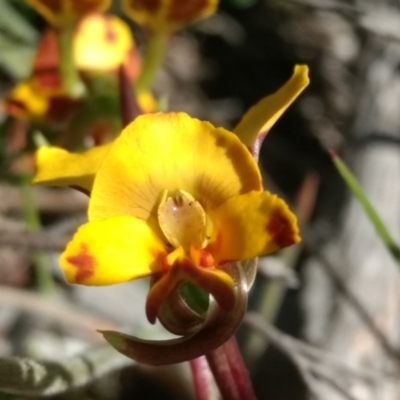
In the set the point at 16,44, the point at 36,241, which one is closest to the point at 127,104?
the point at 36,241

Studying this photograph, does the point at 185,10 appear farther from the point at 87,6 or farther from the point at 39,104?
the point at 39,104

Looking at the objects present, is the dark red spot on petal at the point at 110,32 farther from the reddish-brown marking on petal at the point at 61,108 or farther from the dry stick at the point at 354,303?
the dry stick at the point at 354,303

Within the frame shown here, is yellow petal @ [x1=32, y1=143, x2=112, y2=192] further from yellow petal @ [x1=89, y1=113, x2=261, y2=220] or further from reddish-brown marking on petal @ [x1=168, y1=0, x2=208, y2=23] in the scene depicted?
reddish-brown marking on petal @ [x1=168, y1=0, x2=208, y2=23]

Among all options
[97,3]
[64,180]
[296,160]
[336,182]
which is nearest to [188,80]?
[296,160]

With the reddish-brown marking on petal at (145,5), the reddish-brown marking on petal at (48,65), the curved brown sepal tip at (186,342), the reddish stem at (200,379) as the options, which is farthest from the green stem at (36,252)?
the curved brown sepal tip at (186,342)

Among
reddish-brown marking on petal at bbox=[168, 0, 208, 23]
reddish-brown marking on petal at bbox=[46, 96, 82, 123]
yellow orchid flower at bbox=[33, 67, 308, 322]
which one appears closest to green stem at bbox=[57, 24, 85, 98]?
reddish-brown marking on petal at bbox=[46, 96, 82, 123]
